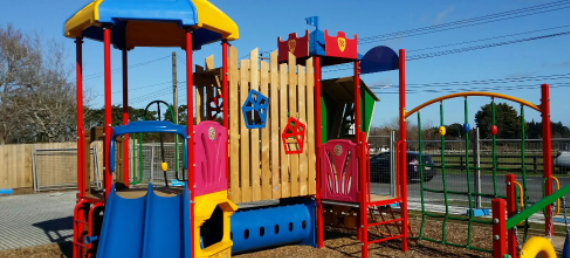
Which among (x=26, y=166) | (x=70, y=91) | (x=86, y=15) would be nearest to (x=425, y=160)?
(x=86, y=15)

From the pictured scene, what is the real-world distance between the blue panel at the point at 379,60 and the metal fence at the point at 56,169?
13218 millimetres

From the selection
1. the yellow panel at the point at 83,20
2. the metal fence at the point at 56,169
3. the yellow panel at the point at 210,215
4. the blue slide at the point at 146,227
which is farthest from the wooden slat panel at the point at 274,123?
the metal fence at the point at 56,169

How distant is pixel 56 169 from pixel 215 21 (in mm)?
15227

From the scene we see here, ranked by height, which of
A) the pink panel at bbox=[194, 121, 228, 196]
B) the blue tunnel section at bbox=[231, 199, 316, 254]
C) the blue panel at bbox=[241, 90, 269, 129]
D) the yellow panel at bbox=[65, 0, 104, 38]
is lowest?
the blue tunnel section at bbox=[231, 199, 316, 254]

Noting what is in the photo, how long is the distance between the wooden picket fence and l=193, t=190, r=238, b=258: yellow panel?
0.38m

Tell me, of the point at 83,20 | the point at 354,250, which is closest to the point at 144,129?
the point at 83,20

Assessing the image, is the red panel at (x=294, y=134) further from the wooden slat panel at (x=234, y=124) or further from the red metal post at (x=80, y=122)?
the red metal post at (x=80, y=122)

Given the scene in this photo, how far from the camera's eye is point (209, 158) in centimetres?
587

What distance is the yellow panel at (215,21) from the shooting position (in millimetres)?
5715

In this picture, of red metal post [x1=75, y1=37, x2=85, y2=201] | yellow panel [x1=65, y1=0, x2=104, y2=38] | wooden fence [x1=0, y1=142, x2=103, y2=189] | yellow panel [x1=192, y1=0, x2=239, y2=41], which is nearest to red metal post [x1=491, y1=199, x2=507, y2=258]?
yellow panel [x1=192, y1=0, x2=239, y2=41]

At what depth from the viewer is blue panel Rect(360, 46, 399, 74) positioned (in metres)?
7.32

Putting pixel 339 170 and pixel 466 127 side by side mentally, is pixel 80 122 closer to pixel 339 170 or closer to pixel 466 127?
pixel 339 170

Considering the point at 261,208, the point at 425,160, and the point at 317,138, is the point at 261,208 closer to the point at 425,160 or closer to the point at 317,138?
the point at 317,138

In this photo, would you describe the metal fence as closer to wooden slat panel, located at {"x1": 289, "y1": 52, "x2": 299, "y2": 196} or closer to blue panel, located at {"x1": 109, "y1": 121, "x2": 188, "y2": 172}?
wooden slat panel, located at {"x1": 289, "y1": 52, "x2": 299, "y2": 196}
